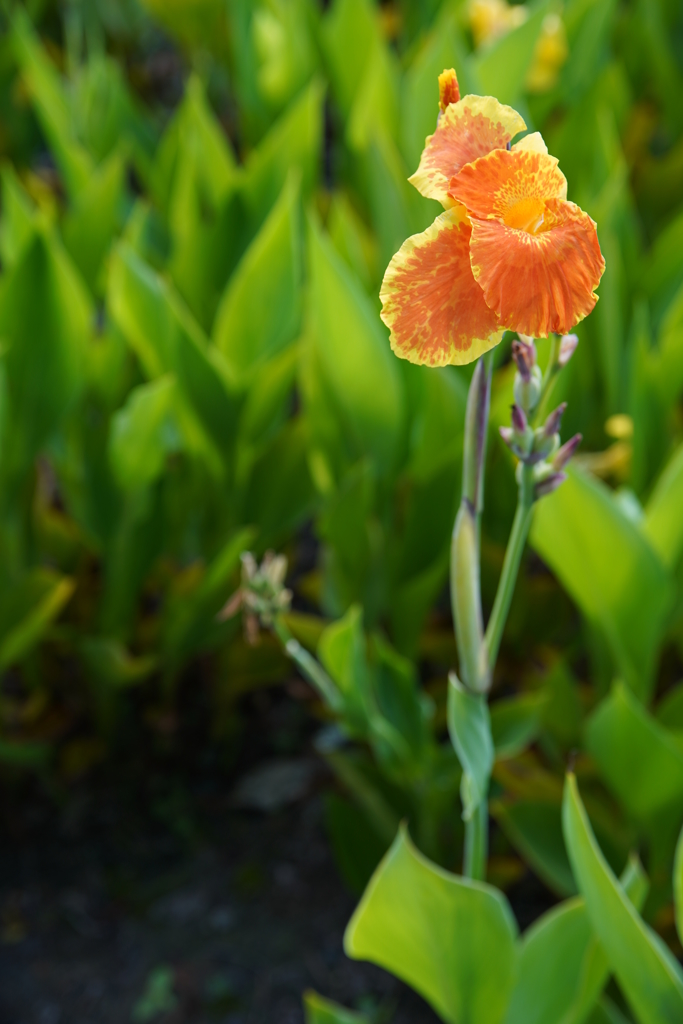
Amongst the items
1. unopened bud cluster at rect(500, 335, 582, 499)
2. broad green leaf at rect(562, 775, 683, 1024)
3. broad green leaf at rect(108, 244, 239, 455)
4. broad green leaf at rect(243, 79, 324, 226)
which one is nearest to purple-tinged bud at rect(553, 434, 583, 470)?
unopened bud cluster at rect(500, 335, 582, 499)

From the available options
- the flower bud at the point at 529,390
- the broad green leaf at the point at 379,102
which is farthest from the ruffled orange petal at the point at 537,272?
the broad green leaf at the point at 379,102

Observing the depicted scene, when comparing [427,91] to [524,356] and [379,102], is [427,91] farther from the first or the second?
[524,356]

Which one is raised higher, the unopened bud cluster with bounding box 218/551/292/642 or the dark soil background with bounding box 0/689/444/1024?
the unopened bud cluster with bounding box 218/551/292/642

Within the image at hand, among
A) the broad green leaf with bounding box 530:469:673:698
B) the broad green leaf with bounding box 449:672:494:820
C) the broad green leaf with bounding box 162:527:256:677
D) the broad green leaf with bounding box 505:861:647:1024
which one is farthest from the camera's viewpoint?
the broad green leaf with bounding box 162:527:256:677

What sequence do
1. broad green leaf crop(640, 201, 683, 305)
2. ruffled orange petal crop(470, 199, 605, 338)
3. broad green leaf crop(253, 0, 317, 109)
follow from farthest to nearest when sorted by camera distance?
broad green leaf crop(253, 0, 317, 109) → broad green leaf crop(640, 201, 683, 305) → ruffled orange petal crop(470, 199, 605, 338)

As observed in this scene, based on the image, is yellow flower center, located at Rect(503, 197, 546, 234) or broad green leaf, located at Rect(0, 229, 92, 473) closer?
yellow flower center, located at Rect(503, 197, 546, 234)

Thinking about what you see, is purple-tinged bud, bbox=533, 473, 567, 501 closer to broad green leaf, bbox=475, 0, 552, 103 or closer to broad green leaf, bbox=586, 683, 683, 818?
broad green leaf, bbox=586, 683, 683, 818

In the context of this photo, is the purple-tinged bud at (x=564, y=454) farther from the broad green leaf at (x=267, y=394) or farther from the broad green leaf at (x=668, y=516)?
the broad green leaf at (x=267, y=394)
